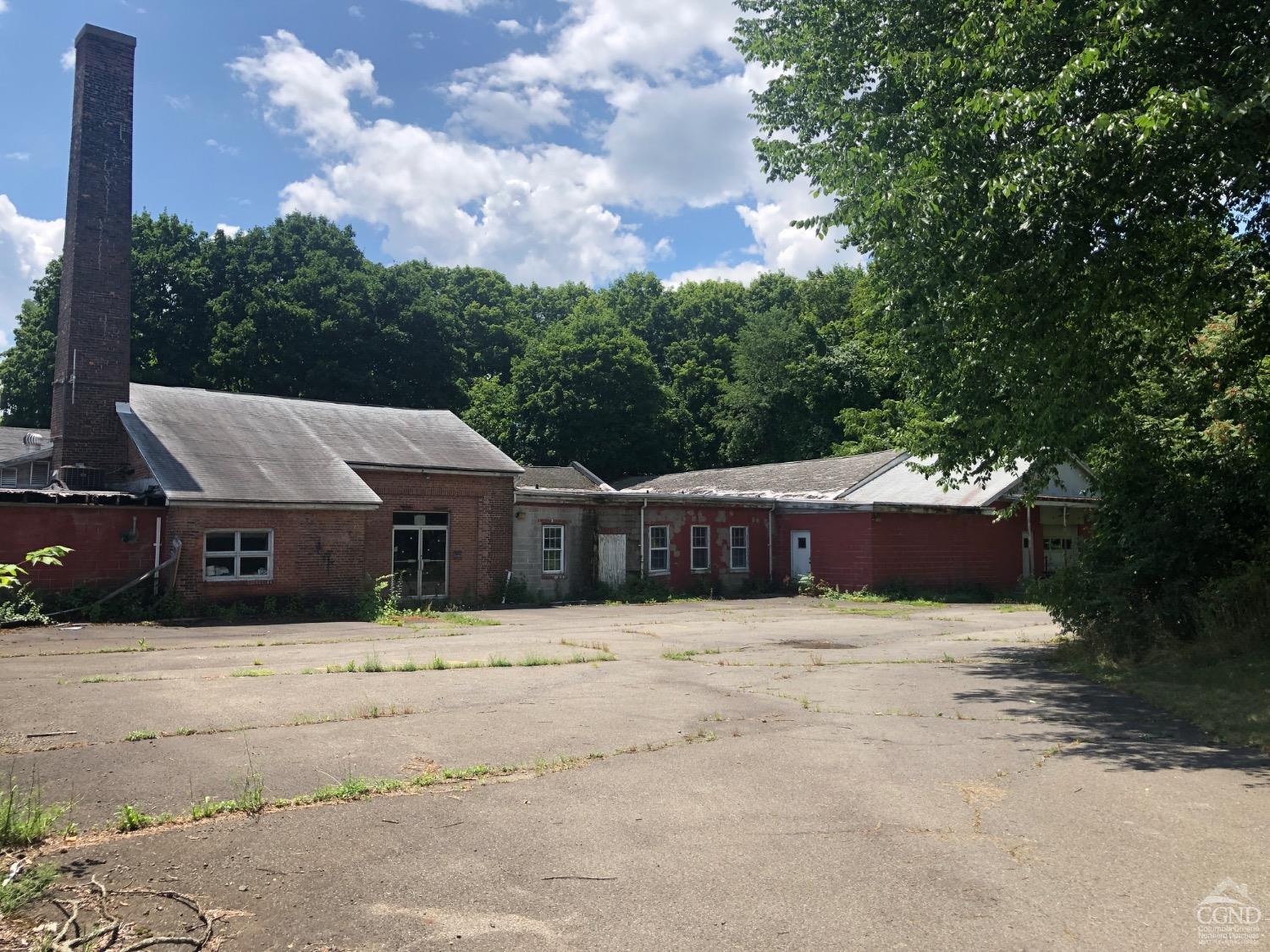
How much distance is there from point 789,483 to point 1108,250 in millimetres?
23549

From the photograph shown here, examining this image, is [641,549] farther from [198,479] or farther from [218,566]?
[198,479]

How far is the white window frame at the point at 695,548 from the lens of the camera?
28984 mm

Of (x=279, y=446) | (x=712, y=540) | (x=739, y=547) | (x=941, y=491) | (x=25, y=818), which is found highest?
(x=279, y=446)

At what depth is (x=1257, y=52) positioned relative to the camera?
338 inches

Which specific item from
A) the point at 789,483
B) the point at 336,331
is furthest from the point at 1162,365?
the point at 336,331

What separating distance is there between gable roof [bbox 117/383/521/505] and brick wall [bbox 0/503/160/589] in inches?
44.8

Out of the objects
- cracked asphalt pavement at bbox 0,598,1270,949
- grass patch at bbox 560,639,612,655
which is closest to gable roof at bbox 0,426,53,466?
cracked asphalt pavement at bbox 0,598,1270,949

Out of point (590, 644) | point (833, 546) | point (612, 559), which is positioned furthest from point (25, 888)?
point (833, 546)

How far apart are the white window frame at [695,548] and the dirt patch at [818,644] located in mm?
12369

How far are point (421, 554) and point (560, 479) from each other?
40.3 feet

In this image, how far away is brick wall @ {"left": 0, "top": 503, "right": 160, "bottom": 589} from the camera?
17.0m

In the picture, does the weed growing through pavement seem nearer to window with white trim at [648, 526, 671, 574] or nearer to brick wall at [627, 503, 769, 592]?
brick wall at [627, 503, 769, 592]

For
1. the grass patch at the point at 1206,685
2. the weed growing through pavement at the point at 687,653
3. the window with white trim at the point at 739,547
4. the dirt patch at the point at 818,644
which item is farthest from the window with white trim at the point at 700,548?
→ the grass patch at the point at 1206,685

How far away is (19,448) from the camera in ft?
92.5
